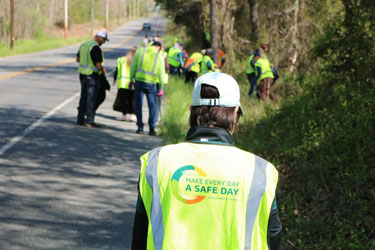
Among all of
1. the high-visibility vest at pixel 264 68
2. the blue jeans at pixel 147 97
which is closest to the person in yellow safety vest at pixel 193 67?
the high-visibility vest at pixel 264 68

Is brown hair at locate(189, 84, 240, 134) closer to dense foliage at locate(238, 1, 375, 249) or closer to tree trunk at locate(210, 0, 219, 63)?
dense foliage at locate(238, 1, 375, 249)

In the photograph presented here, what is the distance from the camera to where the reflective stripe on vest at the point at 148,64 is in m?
12.6

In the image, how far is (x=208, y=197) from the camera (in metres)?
2.61

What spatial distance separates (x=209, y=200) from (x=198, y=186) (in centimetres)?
7

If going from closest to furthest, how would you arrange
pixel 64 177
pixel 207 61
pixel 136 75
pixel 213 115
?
pixel 213 115
pixel 64 177
pixel 136 75
pixel 207 61

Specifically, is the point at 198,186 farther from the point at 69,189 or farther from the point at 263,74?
the point at 263,74

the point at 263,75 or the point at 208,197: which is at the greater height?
the point at 208,197

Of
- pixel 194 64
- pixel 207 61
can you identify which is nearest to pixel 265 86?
pixel 207 61

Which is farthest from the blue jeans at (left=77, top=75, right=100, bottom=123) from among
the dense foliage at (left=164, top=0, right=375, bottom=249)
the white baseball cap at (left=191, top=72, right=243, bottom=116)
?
the white baseball cap at (left=191, top=72, right=243, bottom=116)

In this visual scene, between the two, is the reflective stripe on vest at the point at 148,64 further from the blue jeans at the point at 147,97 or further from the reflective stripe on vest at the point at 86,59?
the reflective stripe on vest at the point at 86,59

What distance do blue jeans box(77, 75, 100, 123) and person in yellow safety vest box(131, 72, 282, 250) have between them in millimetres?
10498

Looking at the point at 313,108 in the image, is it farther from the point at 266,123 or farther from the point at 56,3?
the point at 56,3

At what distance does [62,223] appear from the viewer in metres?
6.59

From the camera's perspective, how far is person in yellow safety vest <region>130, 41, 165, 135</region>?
41.5 feet
